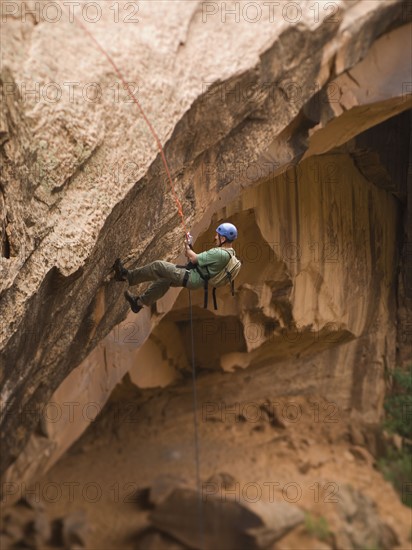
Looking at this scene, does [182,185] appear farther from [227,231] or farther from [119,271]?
[119,271]

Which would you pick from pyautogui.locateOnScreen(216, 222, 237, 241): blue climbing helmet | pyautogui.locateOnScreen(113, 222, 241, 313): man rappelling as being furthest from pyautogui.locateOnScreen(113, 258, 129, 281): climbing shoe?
pyautogui.locateOnScreen(216, 222, 237, 241): blue climbing helmet

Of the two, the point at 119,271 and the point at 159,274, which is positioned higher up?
the point at 119,271

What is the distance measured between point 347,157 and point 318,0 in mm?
3303

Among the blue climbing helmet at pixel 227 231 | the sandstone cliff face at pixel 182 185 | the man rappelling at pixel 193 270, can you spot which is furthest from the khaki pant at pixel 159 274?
the blue climbing helmet at pixel 227 231

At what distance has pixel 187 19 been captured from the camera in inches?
182

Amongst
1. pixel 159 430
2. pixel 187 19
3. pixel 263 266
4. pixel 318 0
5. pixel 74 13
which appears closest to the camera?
pixel 74 13

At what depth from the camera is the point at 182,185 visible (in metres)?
5.17

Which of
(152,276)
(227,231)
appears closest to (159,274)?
(152,276)

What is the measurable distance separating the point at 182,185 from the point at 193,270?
0.70 m

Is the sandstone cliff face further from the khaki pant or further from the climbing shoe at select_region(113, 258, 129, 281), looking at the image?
the khaki pant

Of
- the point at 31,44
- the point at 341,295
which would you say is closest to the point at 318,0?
the point at 31,44

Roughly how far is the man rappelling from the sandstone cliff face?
0.80ft

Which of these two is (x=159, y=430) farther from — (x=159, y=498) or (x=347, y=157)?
(x=347, y=157)

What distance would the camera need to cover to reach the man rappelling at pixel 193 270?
4.82 meters
